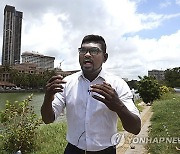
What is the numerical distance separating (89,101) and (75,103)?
82 millimetres

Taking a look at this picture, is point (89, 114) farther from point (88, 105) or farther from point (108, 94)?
point (108, 94)

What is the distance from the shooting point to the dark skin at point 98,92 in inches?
46.2

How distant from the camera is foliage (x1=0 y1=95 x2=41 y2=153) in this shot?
4.57m

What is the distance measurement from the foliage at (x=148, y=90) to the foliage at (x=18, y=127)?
40.3ft

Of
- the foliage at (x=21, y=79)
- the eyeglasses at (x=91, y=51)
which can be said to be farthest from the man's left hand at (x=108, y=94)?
the foliage at (x=21, y=79)

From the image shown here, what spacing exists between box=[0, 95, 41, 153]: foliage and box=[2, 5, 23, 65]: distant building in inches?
2882

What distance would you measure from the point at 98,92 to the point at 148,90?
50.9ft

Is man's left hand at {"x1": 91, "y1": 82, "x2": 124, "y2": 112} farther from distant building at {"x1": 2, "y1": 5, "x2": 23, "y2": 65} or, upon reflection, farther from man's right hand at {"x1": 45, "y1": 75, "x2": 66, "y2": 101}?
distant building at {"x1": 2, "y1": 5, "x2": 23, "y2": 65}

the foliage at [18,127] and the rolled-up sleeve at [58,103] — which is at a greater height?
the rolled-up sleeve at [58,103]

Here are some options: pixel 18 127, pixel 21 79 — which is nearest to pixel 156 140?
pixel 18 127

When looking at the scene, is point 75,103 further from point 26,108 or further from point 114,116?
point 26,108

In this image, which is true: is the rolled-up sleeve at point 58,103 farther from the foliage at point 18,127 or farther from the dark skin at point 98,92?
the foliage at point 18,127

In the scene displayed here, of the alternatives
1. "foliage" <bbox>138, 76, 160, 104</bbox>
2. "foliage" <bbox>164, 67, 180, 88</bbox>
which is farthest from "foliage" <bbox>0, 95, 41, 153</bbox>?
"foliage" <bbox>164, 67, 180, 88</bbox>

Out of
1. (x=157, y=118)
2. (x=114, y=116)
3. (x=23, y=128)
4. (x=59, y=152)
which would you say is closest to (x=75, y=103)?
(x=114, y=116)
